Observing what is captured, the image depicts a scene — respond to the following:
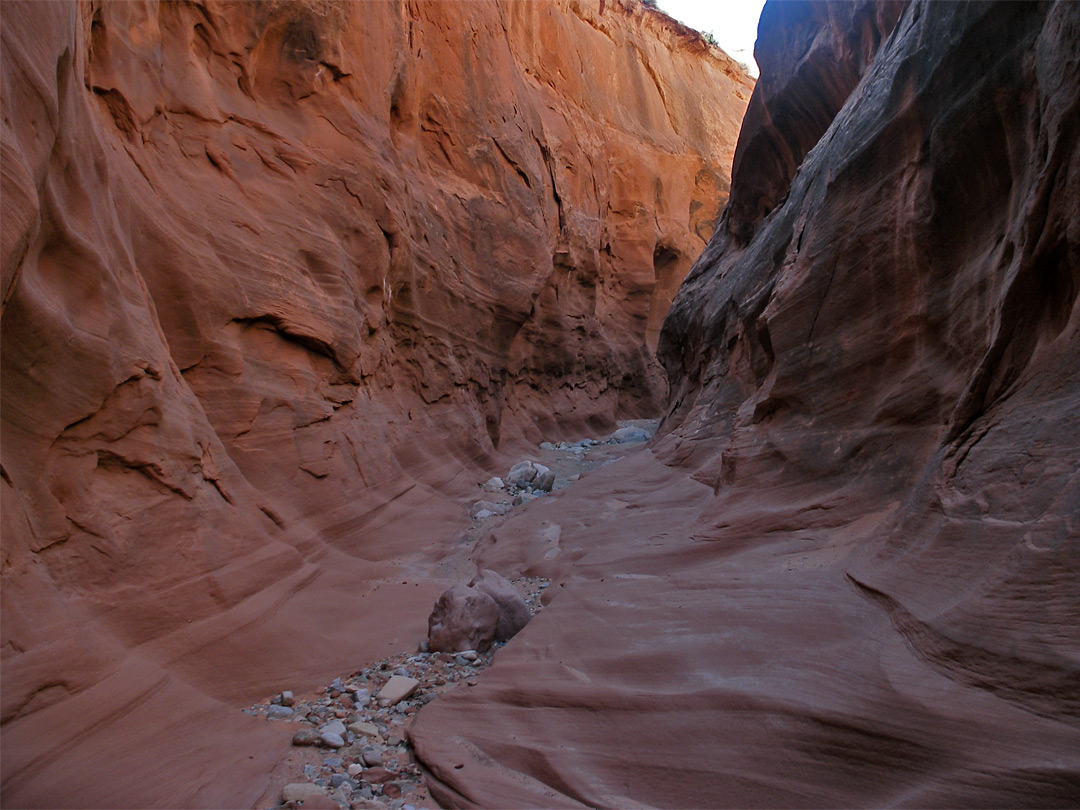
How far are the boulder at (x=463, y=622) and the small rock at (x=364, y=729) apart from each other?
0.90m

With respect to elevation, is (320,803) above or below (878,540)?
below

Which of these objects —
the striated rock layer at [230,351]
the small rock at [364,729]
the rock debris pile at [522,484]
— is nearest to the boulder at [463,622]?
the striated rock layer at [230,351]

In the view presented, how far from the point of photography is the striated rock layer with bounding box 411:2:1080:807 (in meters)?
2.30

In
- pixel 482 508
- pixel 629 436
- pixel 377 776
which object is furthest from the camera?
pixel 629 436

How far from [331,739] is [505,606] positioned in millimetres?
1532

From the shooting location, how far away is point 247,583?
4293 mm

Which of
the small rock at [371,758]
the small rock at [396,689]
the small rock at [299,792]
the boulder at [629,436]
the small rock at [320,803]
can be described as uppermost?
the boulder at [629,436]

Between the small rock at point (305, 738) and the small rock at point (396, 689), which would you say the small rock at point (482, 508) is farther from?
the small rock at point (305, 738)

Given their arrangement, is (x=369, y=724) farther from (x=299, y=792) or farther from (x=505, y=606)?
(x=505, y=606)

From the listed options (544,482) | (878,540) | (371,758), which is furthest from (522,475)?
(371,758)

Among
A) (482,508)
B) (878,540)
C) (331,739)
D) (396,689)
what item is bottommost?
(331,739)

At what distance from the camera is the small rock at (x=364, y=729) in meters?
3.09

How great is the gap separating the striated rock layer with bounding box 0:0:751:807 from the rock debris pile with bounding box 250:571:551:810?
0.22 metres

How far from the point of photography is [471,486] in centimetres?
948
